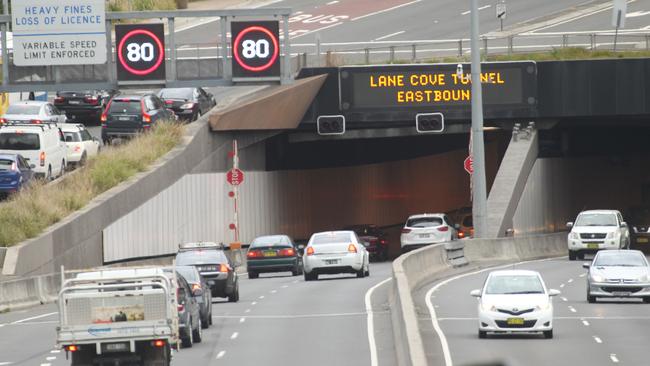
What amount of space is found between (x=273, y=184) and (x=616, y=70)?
14288 mm

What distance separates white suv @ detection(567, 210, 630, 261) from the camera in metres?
49.8

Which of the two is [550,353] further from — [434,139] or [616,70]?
[434,139]

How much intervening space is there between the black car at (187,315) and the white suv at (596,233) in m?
25.6

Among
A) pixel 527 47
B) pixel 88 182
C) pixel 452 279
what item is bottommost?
pixel 452 279

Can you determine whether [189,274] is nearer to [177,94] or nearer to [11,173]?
[11,173]

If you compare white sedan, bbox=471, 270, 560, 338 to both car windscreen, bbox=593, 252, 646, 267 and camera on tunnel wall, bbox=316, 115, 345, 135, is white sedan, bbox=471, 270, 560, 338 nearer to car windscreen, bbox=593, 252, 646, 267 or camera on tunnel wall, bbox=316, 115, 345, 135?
car windscreen, bbox=593, 252, 646, 267

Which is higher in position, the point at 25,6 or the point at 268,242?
the point at 25,6

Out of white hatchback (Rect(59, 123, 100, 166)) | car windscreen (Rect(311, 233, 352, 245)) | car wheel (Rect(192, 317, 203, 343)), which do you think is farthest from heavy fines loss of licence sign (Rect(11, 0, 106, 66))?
car wheel (Rect(192, 317, 203, 343))

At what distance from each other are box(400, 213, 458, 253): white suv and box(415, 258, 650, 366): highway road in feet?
34.2

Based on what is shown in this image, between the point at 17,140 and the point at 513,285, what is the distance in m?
24.5

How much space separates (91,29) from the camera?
4175cm

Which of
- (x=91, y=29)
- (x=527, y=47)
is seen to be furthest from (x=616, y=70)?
(x=91, y=29)

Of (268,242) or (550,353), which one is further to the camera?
(268,242)

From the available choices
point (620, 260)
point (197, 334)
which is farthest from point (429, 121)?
point (197, 334)
